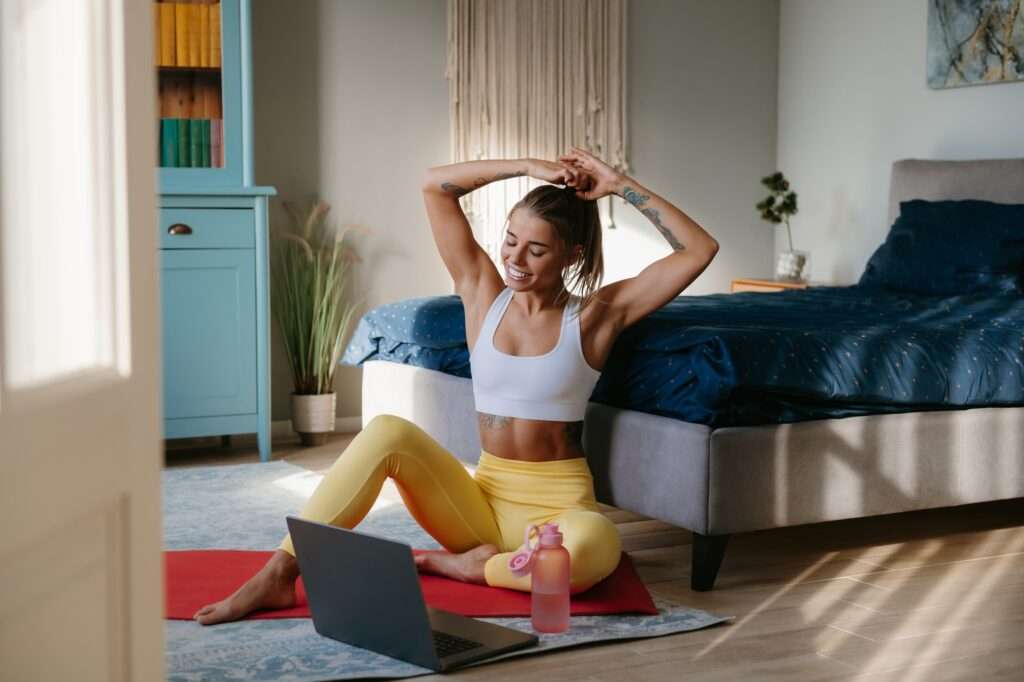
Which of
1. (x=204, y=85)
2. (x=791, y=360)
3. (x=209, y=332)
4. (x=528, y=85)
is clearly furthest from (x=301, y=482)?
(x=528, y=85)

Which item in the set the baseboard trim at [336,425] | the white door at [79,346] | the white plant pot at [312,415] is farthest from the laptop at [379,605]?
the baseboard trim at [336,425]

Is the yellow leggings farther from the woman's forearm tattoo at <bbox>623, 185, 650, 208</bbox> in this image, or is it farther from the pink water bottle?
the woman's forearm tattoo at <bbox>623, 185, 650, 208</bbox>

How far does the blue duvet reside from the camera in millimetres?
3000

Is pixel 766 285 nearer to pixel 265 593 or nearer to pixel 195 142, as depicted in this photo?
pixel 195 142

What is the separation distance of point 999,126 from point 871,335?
85.2 inches

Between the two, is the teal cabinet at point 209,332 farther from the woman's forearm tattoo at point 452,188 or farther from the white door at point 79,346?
the white door at point 79,346

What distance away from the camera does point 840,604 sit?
9.59ft

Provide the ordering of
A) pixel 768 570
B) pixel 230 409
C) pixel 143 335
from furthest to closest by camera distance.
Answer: pixel 230 409 < pixel 768 570 < pixel 143 335

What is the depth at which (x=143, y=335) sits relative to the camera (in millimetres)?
1173

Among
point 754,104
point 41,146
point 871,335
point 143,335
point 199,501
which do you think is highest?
point 754,104

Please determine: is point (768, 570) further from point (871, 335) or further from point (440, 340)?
point (440, 340)

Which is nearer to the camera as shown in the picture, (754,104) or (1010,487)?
(1010,487)

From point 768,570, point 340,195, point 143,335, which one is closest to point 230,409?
point 340,195

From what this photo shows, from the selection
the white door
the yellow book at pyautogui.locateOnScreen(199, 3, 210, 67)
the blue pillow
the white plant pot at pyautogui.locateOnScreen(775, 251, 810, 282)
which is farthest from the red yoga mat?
the white plant pot at pyautogui.locateOnScreen(775, 251, 810, 282)
